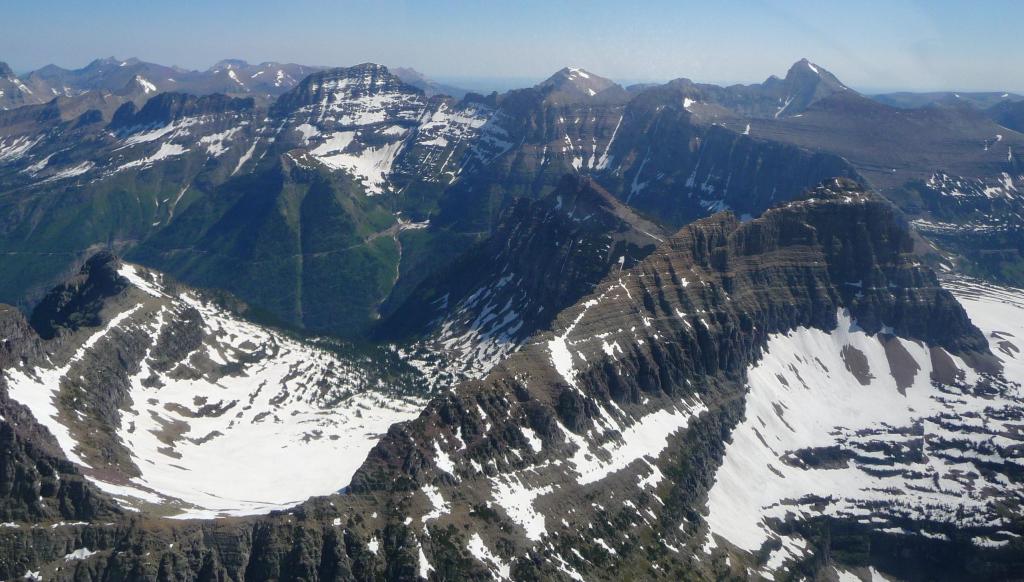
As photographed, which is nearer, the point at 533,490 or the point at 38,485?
the point at 38,485

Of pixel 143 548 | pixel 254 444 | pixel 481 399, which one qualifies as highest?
pixel 481 399

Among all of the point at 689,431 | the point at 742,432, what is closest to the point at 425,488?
the point at 689,431

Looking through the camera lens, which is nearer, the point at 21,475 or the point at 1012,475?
the point at 21,475

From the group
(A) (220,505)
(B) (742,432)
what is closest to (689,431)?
(B) (742,432)

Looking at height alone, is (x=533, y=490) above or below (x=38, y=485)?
below

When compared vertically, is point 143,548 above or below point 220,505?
above

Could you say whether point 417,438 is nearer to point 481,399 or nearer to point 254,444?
point 481,399

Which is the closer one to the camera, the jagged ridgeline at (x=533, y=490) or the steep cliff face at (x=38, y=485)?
the jagged ridgeline at (x=533, y=490)

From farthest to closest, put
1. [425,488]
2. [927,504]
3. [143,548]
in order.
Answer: [927,504] < [425,488] < [143,548]

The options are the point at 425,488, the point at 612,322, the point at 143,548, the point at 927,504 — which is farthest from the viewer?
the point at 612,322

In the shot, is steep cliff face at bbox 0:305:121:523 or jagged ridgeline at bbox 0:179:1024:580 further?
steep cliff face at bbox 0:305:121:523
